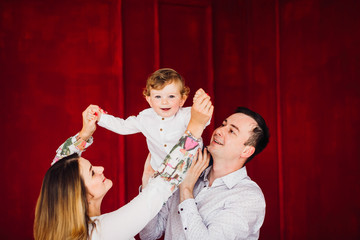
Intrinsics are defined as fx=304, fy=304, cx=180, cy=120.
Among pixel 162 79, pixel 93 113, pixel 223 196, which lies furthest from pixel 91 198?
pixel 162 79

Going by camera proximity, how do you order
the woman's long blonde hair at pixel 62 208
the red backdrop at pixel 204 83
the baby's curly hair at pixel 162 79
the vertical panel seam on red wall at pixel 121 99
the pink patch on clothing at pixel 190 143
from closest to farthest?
the woman's long blonde hair at pixel 62 208 < the pink patch on clothing at pixel 190 143 < the baby's curly hair at pixel 162 79 < the red backdrop at pixel 204 83 < the vertical panel seam on red wall at pixel 121 99

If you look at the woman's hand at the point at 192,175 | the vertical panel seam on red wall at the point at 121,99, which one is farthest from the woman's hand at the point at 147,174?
the vertical panel seam on red wall at the point at 121,99

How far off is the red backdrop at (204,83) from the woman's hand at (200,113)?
154 cm

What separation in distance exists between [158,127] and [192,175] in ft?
1.59

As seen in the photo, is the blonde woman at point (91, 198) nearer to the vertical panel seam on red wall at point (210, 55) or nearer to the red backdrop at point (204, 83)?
the red backdrop at point (204, 83)

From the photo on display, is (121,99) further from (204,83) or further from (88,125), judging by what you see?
(88,125)

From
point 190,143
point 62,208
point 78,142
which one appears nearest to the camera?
point 62,208

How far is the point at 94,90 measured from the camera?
298 cm

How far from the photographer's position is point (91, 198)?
53.0 inches

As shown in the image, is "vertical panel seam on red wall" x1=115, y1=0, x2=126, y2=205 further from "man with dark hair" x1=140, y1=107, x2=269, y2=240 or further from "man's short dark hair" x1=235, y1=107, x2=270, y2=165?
"man's short dark hair" x1=235, y1=107, x2=270, y2=165

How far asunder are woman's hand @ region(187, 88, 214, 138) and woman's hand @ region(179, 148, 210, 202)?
1.49 feet

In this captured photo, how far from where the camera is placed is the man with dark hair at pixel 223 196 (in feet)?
4.99

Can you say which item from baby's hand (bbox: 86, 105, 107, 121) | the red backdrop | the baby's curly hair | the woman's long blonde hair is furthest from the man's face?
the red backdrop

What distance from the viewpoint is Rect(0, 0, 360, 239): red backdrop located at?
2.47m
